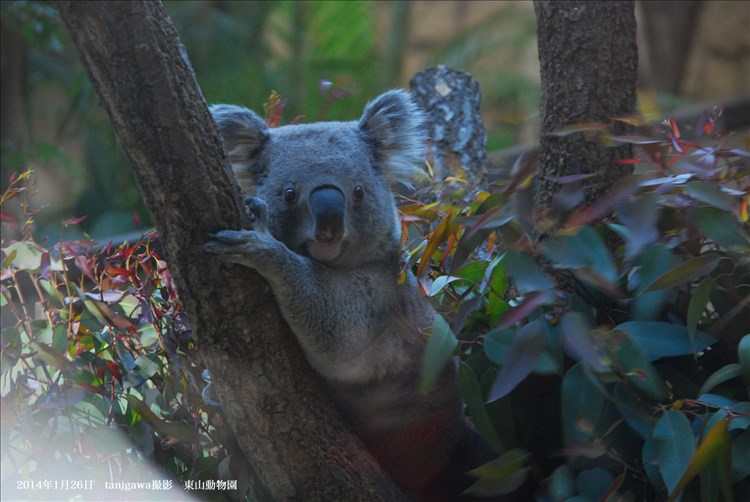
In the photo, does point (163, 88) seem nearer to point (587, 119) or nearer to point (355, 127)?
point (355, 127)

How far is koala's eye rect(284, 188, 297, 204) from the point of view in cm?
205

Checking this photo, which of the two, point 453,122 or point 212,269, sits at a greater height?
point 212,269

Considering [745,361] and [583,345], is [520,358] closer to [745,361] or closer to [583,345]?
[583,345]

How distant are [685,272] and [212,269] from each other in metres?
0.97

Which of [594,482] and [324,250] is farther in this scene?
[324,250]

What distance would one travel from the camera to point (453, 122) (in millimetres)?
3467

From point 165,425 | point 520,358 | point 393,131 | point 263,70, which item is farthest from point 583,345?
point 263,70

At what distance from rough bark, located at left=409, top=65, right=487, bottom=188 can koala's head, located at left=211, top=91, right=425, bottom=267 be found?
0.89 m

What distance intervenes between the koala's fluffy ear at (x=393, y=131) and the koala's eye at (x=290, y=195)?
377mm

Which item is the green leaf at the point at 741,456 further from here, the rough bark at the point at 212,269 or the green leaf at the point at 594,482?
the rough bark at the point at 212,269

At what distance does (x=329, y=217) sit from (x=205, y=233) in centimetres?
42

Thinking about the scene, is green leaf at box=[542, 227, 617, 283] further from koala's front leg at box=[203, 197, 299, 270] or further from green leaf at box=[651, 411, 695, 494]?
koala's front leg at box=[203, 197, 299, 270]

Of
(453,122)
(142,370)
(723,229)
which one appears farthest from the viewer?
(453,122)

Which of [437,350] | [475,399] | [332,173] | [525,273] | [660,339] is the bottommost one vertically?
[475,399]
